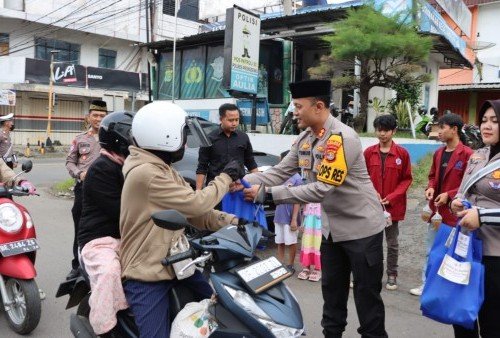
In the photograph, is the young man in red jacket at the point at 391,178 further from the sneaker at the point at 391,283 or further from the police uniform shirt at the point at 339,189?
the police uniform shirt at the point at 339,189

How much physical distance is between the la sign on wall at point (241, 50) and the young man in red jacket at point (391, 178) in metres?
6.60

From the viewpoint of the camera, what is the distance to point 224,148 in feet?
18.9

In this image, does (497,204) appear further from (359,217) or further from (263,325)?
(263,325)

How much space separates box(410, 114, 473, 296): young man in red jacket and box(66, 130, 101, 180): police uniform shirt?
3516 millimetres

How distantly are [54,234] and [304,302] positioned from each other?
4349mm

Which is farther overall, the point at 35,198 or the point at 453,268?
the point at 35,198

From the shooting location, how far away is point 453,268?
106 inches

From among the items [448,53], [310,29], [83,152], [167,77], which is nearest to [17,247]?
[83,152]

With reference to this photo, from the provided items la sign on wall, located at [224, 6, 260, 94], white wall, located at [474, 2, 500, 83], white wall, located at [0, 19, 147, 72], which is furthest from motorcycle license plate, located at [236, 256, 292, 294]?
white wall, located at [0, 19, 147, 72]

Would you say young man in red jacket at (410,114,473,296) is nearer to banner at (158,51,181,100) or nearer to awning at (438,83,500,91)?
banner at (158,51,181,100)

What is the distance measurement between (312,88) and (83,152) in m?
3.16

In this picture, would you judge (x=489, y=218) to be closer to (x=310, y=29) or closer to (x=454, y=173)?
(x=454, y=173)

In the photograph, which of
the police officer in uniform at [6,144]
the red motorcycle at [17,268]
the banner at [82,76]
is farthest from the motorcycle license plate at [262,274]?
the banner at [82,76]

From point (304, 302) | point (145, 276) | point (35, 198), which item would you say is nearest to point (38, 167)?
point (35, 198)
